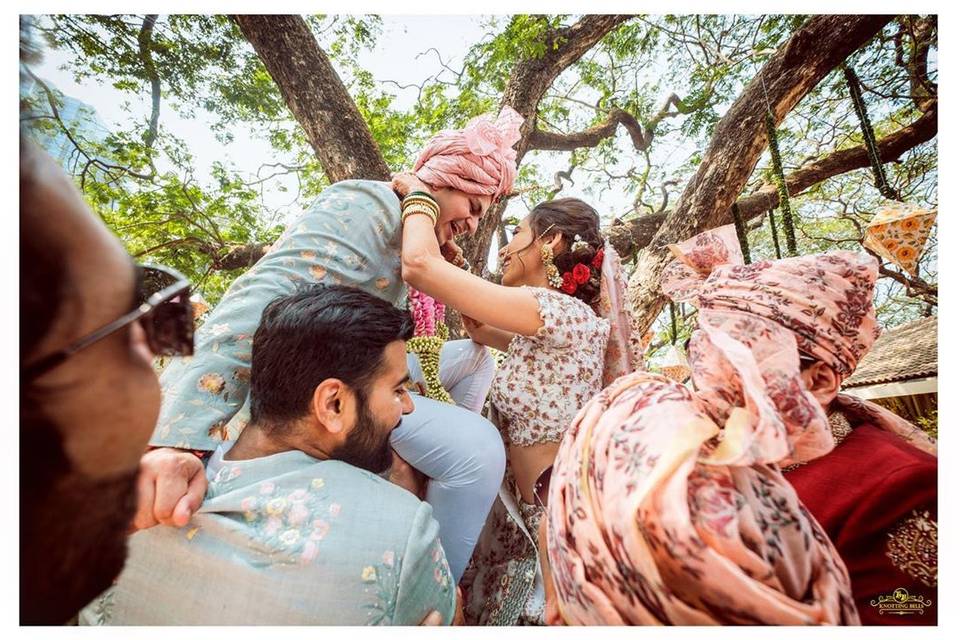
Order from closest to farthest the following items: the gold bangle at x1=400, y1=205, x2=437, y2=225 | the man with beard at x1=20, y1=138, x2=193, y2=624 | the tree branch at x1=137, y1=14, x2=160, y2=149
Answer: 1. the man with beard at x1=20, y1=138, x2=193, y2=624
2. the gold bangle at x1=400, y1=205, x2=437, y2=225
3. the tree branch at x1=137, y1=14, x2=160, y2=149

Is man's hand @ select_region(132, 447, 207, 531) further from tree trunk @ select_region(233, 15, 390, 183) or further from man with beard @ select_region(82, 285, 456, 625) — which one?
tree trunk @ select_region(233, 15, 390, 183)

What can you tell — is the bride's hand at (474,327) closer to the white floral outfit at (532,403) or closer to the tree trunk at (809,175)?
the white floral outfit at (532,403)

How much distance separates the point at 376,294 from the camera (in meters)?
2.00

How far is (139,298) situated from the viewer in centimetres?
79

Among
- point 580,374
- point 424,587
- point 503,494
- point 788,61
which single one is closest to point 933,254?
point 788,61

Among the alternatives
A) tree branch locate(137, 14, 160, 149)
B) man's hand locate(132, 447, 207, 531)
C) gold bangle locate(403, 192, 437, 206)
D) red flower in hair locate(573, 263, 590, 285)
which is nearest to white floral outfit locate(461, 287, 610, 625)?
red flower in hair locate(573, 263, 590, 285)

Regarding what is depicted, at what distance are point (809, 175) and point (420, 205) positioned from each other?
15.6 feet

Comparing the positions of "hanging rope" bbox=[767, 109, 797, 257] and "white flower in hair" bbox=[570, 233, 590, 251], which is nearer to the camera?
"white flower in hair" bbox=[570, 233, 590, 251]

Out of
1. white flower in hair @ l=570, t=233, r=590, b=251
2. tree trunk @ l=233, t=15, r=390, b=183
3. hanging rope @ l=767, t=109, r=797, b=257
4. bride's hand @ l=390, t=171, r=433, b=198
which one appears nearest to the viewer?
bride's hand @ l=390, t=171, r=433, b=198

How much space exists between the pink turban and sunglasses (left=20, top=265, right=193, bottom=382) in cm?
129

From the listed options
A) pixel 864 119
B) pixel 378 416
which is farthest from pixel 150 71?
pixel 864 119

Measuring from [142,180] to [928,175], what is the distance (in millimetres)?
7756

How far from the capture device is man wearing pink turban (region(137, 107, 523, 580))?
1410mm

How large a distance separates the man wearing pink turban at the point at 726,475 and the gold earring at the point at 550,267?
108 centimetres
